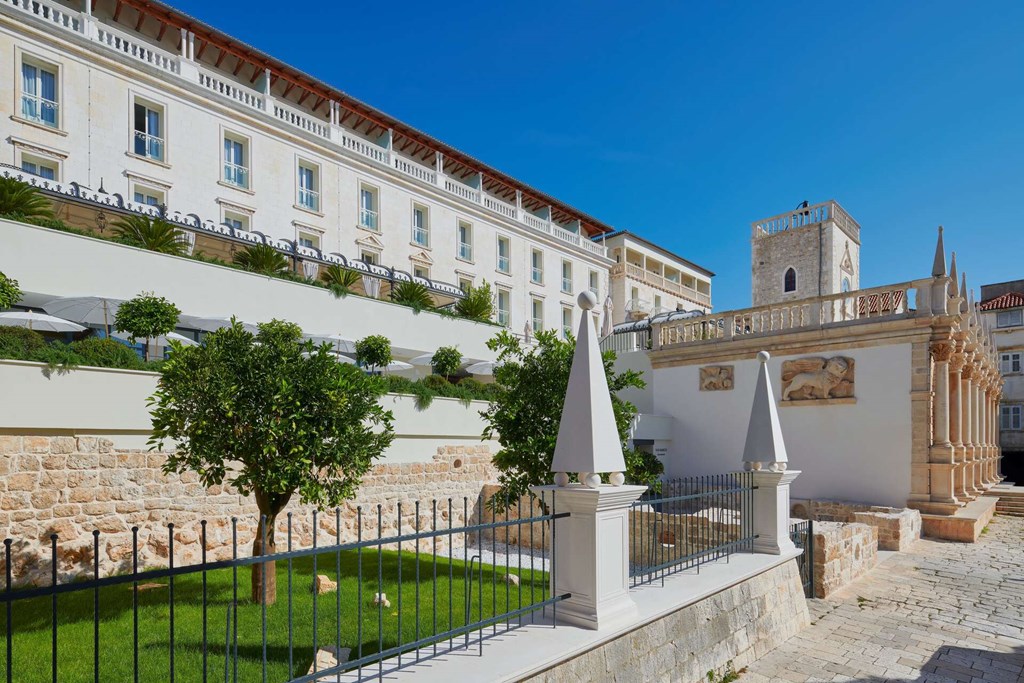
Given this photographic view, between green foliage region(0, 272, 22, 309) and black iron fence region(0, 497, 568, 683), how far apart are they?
4.63 m

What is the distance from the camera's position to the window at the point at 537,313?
31.9 metres

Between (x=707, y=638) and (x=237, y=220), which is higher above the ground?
(x=237, y=220)

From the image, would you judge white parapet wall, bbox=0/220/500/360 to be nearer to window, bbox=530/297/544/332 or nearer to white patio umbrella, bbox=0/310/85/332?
white patio umbrella, bbox=0/310/85/332

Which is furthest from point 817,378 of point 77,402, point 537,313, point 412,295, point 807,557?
point 537,313

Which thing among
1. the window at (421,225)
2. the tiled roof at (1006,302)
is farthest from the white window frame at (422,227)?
the tiled roof at (1006,302)

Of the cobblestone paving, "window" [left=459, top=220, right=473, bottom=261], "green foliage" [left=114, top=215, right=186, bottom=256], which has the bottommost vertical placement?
the cobblestone paving

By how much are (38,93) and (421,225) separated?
13785 mm

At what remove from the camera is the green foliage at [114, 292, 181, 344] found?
11.9 meters

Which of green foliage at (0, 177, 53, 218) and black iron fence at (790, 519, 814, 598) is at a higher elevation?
green foliage at (0, 177, 53, 218)

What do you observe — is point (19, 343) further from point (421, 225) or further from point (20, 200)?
point (421, 225)

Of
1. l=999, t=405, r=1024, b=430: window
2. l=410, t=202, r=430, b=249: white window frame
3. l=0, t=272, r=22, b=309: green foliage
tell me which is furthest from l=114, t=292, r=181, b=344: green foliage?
l=999, t=405, r=1024, b=430: window

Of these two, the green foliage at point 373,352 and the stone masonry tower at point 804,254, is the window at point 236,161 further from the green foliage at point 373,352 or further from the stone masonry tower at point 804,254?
the stone masonry tower at point 804,254

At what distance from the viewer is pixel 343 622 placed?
6.32 metres

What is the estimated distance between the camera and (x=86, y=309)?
12.1 metres
